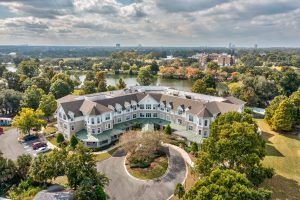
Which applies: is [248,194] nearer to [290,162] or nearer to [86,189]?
[86,189]

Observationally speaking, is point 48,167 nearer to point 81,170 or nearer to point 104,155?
point 81,170

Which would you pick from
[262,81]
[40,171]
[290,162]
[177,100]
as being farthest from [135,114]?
[262,81]

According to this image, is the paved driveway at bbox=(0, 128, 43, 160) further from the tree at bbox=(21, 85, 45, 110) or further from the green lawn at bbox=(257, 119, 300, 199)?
the green lawn at bbox=(257, 119, 300, 199)

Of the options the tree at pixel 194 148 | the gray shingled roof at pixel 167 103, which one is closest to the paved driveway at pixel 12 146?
the gray shingled roof at pixel 167 103

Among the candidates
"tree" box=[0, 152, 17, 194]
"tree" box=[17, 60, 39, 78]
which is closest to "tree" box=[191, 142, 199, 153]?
"tree" box=[0, 152, 17, 194]

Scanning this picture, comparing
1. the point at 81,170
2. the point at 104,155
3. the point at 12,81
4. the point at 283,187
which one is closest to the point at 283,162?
the point at 283,187

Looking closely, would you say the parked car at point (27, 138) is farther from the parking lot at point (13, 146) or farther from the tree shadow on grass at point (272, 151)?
the tree shadow on grass at point (272, 151)

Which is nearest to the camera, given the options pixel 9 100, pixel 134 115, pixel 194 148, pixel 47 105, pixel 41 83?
pixel 194 148
